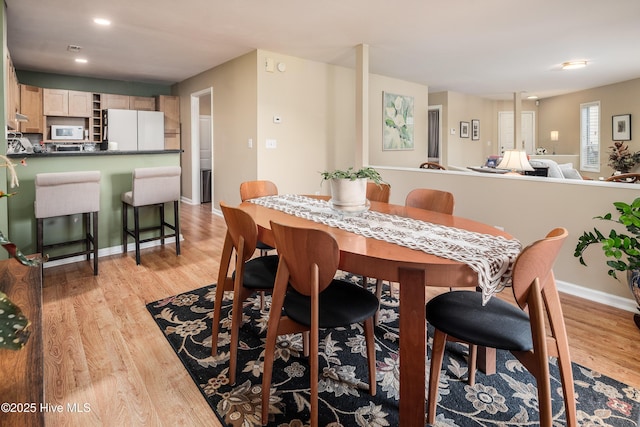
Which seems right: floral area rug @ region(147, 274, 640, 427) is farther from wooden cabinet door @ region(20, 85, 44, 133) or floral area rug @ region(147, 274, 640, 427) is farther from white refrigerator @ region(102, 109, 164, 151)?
wooden cabinet door @ region(20, 85, 44, 133)

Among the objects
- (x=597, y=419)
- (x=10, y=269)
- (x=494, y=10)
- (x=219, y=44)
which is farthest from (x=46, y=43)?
(x=597, y=419)

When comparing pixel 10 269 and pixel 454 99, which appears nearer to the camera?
pixel 10 269

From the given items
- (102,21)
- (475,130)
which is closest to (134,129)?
(102,21)

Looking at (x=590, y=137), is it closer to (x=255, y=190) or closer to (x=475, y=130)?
(x=475, y=130)

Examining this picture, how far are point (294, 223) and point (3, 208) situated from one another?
2631 millimetres

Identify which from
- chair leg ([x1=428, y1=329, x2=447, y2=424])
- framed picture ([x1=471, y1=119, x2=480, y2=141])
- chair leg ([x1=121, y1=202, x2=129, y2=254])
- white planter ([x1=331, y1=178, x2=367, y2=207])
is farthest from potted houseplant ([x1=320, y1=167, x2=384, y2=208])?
framed picture ([x1=471, y1=119, x2=480, y2=141])

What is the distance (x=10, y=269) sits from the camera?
1.44m

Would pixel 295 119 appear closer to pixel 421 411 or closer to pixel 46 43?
pixel 46 43

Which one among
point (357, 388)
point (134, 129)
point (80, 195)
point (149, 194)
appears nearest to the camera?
point (357, 388)

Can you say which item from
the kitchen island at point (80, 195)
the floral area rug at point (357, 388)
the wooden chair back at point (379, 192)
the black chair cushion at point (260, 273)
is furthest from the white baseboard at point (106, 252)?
the wooden chair back at point (379, 192)

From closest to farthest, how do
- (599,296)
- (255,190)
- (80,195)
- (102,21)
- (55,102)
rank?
(599,296) → (255,190) → (80,195) → (102,21) → (55,102)

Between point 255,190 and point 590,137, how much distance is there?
28.0 ft

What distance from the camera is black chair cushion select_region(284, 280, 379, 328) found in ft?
5.00

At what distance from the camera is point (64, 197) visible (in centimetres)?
311
